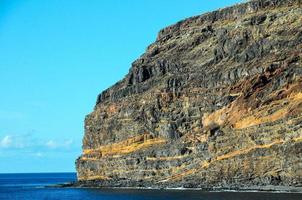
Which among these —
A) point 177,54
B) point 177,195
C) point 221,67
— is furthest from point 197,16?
point 177,195

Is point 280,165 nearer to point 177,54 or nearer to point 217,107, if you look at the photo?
point 217,107

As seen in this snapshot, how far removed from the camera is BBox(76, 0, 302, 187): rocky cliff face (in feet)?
424

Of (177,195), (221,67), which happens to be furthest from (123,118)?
(177,195)

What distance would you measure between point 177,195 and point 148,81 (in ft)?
172

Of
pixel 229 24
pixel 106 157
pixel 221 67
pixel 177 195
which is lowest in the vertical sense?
pixel 177 195

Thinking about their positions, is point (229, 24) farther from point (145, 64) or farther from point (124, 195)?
point (124, 195)

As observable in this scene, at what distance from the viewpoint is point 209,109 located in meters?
147

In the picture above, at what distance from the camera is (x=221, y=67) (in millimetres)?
151875

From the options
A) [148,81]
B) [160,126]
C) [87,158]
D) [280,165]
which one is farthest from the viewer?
[87,158]

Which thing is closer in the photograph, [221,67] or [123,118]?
[221,67]

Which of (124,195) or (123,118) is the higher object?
(123,118)

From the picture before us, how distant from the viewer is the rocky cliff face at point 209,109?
5089 inches

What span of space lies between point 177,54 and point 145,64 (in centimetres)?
1135

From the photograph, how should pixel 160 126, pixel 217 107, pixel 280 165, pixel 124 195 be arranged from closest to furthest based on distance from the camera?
pixel 280 165 < pixel 124 195 < pixel 217 107 < pixel 160 126
